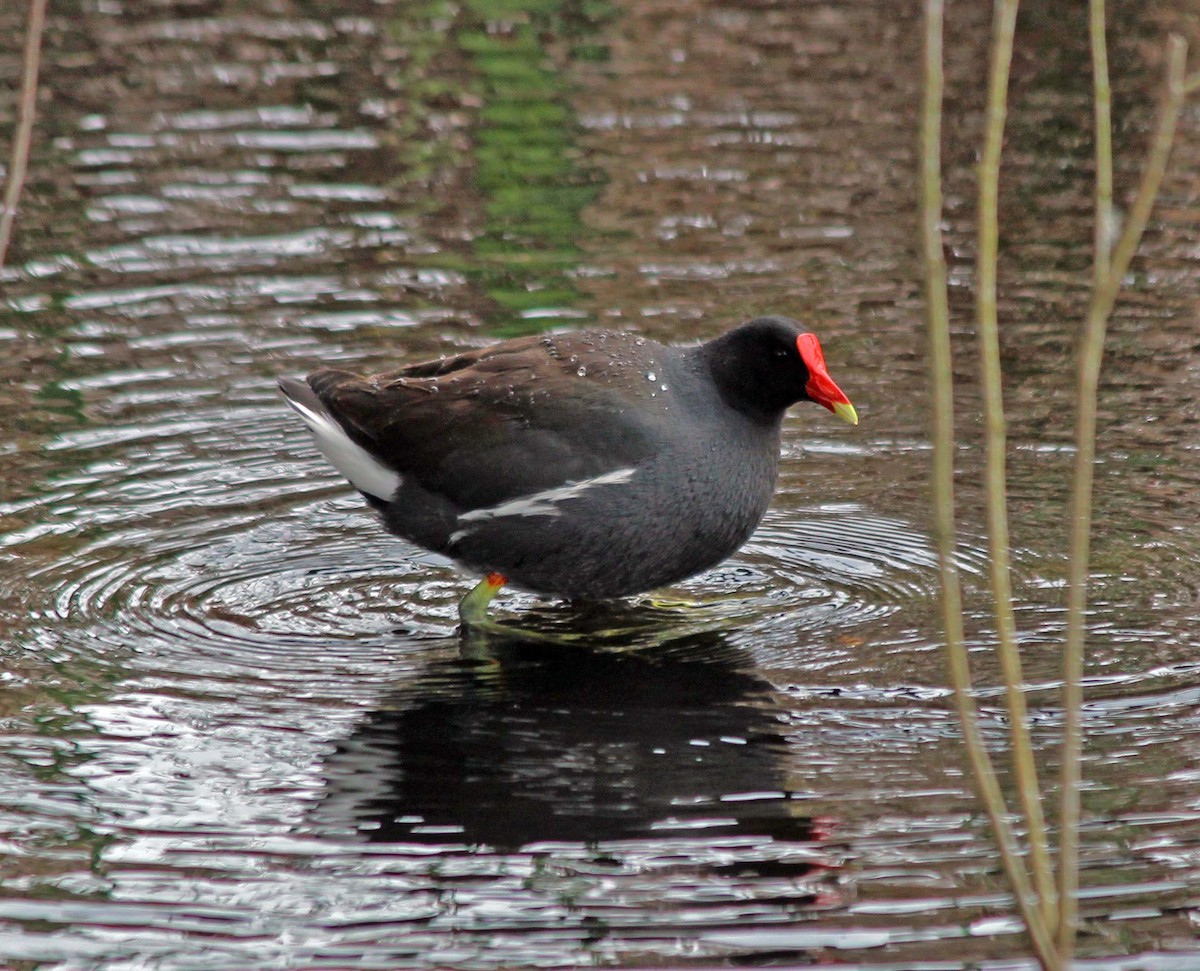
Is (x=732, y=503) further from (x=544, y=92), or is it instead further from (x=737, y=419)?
(x=544, y=92)

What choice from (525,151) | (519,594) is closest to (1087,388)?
(519,594)

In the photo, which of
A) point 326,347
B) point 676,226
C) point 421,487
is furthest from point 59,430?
point 676,226

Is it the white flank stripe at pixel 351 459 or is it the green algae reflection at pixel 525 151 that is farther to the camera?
the green algae reflection at pixel 525 151

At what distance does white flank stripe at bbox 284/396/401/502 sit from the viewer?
5934 millimetres

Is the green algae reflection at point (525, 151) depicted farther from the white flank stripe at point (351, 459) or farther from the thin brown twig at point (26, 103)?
the thin brown twig at point (26, 103)

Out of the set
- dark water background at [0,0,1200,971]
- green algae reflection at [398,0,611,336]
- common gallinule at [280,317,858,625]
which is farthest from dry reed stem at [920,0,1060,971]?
green algae reflection at [398,0,611,336]

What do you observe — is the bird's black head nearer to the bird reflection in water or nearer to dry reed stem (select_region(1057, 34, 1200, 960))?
the bird reflection in water

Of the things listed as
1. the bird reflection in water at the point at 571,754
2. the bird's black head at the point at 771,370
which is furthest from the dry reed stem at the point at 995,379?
the bird's black head at the point at 771,370

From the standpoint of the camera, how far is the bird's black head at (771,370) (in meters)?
5.70

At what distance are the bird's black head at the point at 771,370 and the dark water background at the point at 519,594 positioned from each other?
2.16ft

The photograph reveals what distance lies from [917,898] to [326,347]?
15.0 feet

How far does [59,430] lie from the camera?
7062 millimetres

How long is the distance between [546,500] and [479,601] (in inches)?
17.7

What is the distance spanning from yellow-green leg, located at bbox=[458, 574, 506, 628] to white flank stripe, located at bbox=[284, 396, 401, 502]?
0.44m
